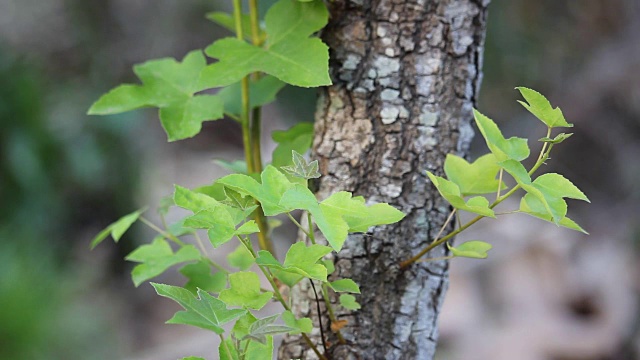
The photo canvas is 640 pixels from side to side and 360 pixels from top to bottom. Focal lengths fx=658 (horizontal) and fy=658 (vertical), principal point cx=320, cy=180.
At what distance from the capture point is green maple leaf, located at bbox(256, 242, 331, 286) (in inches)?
17.8

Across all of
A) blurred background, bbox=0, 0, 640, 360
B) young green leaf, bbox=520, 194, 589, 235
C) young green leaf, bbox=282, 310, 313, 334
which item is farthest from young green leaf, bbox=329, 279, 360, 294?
blurred background, bbox=0, 0, 640, 360

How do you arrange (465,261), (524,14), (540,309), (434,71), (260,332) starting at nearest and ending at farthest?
(260,332) → (434,71) → (540,309) → (465,261) → (524,14)

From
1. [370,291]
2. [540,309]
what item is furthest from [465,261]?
[370,291]

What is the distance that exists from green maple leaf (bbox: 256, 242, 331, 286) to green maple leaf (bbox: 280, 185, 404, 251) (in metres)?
0.02

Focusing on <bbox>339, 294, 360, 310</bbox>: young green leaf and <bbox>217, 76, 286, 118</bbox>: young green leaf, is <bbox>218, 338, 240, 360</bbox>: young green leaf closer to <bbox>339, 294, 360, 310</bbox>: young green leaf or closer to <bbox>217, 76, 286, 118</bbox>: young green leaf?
<bbox>339, 294, 360, 310</bbox>: young green leaf

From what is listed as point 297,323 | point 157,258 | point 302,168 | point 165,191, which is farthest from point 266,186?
point 165,191

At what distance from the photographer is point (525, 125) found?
138 inches

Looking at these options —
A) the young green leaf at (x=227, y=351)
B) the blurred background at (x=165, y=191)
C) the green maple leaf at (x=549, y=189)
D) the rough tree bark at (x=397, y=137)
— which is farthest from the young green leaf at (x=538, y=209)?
the blurred background at (x=165, y=191)

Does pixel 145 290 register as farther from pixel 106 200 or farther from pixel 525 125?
pixel 525 125

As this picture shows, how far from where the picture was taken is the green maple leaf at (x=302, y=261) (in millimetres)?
453

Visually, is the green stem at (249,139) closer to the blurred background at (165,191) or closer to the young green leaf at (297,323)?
the young green leaf at (297,323)

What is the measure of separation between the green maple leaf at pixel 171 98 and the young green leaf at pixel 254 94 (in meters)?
0.05

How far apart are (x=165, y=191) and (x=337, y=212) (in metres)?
3.55

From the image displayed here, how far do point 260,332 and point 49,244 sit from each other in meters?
2.45
